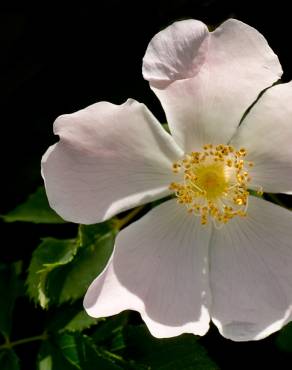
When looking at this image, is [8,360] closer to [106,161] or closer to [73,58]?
[106,161]

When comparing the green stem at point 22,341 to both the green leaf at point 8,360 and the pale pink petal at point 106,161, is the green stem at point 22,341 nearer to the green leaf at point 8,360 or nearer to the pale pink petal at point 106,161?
the green leaf at point 8,360

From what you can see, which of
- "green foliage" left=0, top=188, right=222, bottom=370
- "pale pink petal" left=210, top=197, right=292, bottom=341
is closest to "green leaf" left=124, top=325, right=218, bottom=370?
"green foliage" left=0, top=188, right=222, bottom=370

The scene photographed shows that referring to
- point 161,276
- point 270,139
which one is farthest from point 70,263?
point 270,139

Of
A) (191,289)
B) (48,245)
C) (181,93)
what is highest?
(181,93)

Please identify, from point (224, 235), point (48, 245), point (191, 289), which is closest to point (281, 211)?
point (224, 235)

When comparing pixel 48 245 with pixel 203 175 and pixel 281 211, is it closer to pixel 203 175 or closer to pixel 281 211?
pixel 203 175
